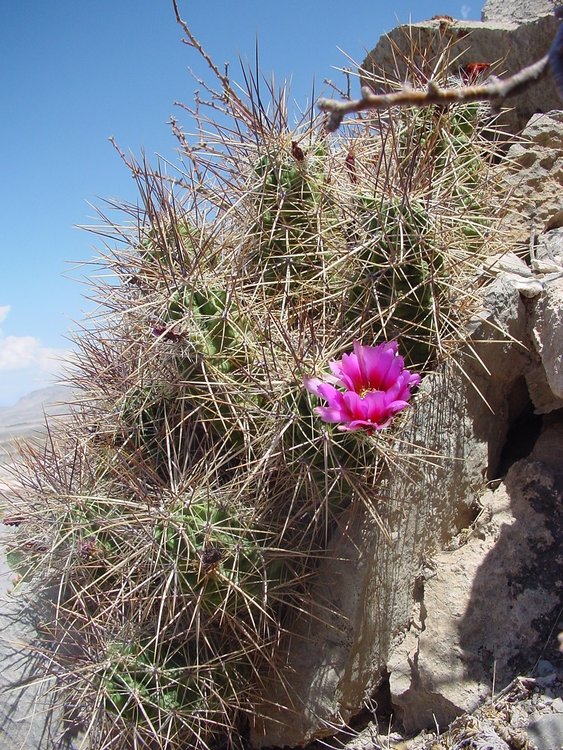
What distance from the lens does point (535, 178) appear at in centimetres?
305

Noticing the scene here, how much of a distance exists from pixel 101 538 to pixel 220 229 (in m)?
1.24

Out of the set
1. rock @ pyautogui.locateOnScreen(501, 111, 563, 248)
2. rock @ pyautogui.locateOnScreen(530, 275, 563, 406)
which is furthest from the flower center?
rock @ pyautogui.locateOnScreen(501, 111, 563, 248)

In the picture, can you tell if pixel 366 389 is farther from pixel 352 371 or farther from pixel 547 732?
pixel 547 732

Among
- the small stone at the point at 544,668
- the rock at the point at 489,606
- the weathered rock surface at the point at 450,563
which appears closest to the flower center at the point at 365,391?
the weathered rock surface at the point at 450,563

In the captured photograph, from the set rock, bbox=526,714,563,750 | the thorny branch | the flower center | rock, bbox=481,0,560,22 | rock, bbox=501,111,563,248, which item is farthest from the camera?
rock, bbox=481,0,560,22

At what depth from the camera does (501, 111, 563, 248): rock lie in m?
2.95

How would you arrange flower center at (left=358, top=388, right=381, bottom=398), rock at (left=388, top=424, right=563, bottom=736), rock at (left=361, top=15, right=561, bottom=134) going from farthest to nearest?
rock at (left=361, top=15, right=561, bottom=134) → rock at (left=388, top=424, right=563, bottom=736) → flower center at (left=358, top=388, right=381, bottom=398)

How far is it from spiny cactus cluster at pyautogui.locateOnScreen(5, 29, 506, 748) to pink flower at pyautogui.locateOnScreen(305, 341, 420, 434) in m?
A: 0.16

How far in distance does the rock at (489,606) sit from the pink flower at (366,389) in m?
0.66

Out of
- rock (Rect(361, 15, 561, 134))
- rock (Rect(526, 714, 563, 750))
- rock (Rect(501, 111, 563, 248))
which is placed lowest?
rock (Rect(526, 714, 563, 750))

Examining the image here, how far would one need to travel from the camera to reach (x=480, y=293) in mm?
2514

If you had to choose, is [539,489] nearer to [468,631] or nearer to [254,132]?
[468,631]

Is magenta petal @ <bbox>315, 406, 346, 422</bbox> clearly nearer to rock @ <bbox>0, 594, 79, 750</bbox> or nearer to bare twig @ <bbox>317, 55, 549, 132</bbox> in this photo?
bare twig @ <bbox>317, 55, 549, 132</bbox>

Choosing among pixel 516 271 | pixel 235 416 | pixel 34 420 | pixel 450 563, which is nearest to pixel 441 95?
pixel 235 416
